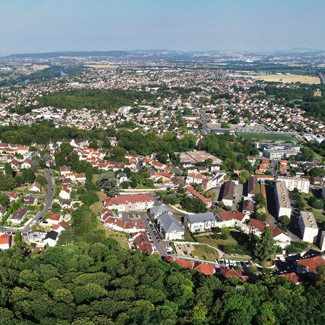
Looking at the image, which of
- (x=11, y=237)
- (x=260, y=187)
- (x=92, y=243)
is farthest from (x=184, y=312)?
(x=260, y=187)

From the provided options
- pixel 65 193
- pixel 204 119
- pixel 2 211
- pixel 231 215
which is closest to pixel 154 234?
pixel 231 215

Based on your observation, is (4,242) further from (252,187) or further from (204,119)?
(204,119)

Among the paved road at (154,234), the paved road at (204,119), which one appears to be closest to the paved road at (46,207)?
the paved road at (154,234)

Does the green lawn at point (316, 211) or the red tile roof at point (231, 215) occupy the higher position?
the red tile roof at point (231, 215)

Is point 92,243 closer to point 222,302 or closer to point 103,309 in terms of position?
point 103,309

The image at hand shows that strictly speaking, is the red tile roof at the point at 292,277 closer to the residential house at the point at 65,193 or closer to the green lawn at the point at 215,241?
the green lawn at the point at 215,241

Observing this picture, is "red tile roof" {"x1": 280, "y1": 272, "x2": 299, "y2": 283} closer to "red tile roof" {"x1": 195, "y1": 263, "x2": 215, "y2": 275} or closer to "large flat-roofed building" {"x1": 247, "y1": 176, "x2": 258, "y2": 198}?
"red tile roof" {"x1": 195, "y1": 263, "x2": 215, "y2": 275}

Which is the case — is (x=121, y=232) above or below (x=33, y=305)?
below
